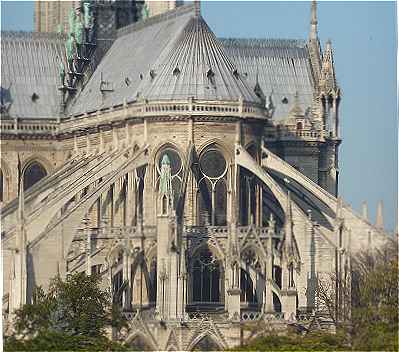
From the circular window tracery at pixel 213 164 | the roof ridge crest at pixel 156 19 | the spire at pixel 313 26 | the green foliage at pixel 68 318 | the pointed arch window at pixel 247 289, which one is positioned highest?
the spire at pixel 313 26

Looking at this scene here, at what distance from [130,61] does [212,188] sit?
921cm

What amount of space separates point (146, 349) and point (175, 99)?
1165 cm

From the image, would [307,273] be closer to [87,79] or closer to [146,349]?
[146,349]

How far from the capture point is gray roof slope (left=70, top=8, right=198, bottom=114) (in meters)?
79.8

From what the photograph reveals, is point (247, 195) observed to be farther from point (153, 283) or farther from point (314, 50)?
point (314, 50)

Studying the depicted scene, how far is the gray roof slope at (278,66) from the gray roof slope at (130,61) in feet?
18.9

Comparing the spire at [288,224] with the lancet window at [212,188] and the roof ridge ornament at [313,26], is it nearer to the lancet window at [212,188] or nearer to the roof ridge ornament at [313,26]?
the lancet window at [212,188]

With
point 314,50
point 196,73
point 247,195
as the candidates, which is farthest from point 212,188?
point 314,50

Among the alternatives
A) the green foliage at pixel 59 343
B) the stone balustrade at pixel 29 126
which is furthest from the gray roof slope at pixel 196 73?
the green foliage at pixel 59 343

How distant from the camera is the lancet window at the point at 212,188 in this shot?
249ft

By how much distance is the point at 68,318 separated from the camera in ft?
209

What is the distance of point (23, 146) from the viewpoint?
285 feet

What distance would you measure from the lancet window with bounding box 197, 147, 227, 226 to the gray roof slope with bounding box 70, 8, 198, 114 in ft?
11.7

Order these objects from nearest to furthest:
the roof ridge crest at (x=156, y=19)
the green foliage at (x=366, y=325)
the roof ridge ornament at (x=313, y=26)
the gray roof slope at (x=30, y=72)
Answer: the green foliage at (x=366, y=325) < the roof ridge crest at (x=156, y=19) < the gray roof slope at (x=30, y=72) < the roof ridge ornament at (x=313, y=26)
